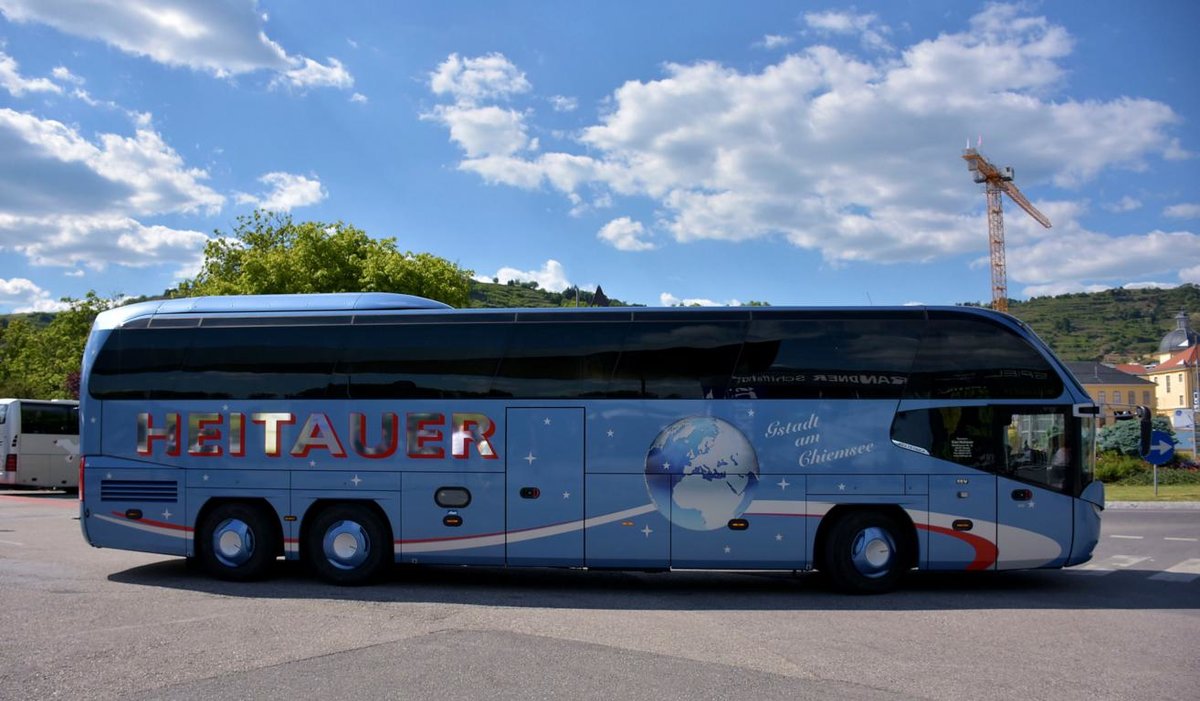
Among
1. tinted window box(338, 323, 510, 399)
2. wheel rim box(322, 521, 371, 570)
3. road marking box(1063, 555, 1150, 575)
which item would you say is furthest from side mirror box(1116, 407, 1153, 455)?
wheel rim box(322, 521, 371, 570)

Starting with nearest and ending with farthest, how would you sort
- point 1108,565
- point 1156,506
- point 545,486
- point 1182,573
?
point 545,486, point 1182,573, point 1108,565, point 1156,506

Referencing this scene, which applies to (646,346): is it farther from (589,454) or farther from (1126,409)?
(1126,409)

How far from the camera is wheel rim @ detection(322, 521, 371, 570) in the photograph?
11469 mm

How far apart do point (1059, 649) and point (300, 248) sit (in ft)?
122

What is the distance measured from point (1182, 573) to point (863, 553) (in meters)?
5.48

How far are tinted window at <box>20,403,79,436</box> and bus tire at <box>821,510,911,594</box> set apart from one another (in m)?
27.7

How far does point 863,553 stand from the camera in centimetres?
1094

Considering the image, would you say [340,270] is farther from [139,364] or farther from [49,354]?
[49,354]

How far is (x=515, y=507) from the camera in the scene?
1119 centimetres

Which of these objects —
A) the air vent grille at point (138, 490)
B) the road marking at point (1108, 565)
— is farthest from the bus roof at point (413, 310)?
the road marking at point (1108, 565)

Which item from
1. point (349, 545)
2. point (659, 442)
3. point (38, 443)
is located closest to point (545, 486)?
point (659, 442)

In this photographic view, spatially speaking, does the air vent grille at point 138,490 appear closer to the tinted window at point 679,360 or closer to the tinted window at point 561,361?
the tinted window at point 561,361

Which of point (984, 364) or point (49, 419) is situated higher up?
point (984, 364)

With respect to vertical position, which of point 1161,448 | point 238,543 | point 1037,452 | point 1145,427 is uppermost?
point 1145,427
